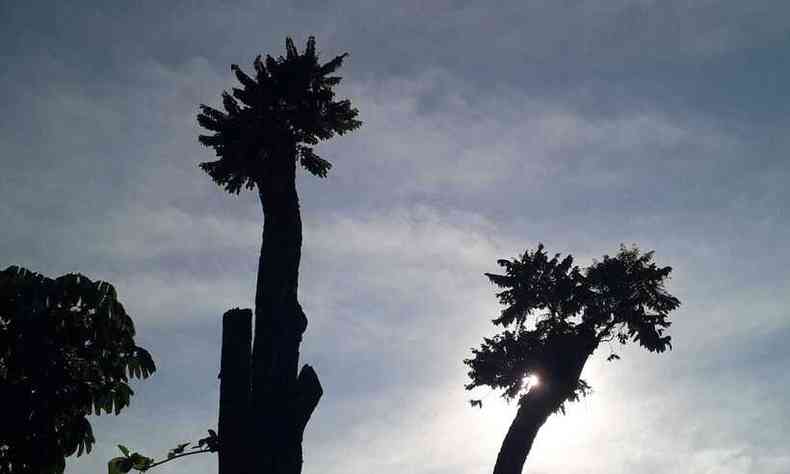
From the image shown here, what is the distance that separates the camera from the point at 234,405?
7.23 meters

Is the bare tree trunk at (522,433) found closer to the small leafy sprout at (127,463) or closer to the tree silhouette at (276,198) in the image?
the tree silhouette at (276,198)

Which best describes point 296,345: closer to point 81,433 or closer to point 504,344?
point 81,433

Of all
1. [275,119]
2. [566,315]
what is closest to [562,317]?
[566,315]

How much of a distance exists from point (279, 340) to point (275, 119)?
6945mm

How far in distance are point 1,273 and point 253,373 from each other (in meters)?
6.71

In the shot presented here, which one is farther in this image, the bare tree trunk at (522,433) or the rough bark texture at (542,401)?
the rough bark texture at (542,401)

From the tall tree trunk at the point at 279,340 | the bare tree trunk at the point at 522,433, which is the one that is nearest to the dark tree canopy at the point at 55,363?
the tall tree trunk at the point at 279,340

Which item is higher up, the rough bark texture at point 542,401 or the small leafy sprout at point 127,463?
the rough bark texture at point 542,401

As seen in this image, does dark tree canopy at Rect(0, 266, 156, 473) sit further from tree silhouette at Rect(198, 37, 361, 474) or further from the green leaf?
the green leaf

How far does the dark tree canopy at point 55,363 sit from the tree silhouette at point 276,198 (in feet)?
13.6

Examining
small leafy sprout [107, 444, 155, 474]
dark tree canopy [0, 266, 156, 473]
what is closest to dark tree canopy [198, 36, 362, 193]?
dark tree canopy [0, 266, 156, 473]

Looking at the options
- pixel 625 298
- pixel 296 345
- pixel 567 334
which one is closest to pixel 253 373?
pixel 296 345

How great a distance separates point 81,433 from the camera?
12938mm

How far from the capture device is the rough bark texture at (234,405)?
7.23m
